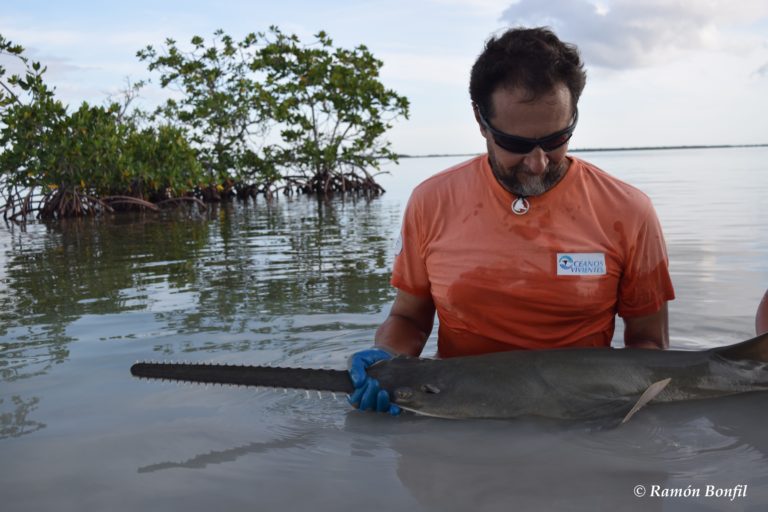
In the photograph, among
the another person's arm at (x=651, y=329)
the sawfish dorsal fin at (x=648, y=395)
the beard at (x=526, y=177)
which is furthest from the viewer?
the another person's arm at (x=651, y=329)

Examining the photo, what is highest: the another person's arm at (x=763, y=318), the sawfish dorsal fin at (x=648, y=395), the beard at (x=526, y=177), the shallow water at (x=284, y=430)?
the beard at (x=526, y=177)

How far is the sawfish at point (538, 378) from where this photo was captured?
245 centimetres

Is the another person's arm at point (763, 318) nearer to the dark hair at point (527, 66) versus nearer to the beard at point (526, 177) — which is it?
the beard at point (526, 177)

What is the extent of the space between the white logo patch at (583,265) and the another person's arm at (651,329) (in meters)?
0.28

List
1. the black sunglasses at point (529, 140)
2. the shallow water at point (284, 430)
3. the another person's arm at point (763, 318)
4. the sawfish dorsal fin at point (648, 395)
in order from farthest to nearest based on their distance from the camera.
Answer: the another person's arm at point (763, 318) < the black sunglasses at point (529, 140) < the sawfish dorsal fin at point (648, 395) < the shallow water at point (284, 430)

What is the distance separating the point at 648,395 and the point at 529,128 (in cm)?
97

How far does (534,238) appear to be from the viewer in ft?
8.91

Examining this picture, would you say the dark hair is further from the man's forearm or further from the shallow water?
the shallow water

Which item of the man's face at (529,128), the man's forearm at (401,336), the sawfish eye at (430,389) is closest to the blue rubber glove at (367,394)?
the sawfish eye at (430,389)

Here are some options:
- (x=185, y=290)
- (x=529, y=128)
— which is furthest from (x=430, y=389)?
(x=185, y=290)

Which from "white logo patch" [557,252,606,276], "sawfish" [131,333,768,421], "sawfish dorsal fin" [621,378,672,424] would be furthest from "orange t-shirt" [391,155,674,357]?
"sawfish dorsal fin" [621,378,672,424]

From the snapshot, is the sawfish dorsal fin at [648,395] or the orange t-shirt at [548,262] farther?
the orange t-shirt at [548,262]

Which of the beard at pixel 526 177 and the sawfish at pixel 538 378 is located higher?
the beard at pixel 526 177

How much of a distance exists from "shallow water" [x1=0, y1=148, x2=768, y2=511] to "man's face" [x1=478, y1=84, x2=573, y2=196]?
0.88 meters
